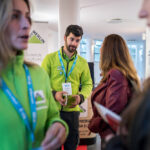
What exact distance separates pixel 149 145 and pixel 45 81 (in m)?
0.76

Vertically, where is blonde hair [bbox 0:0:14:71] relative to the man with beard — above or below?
above

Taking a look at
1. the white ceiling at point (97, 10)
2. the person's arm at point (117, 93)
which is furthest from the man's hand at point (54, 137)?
the white ceiling at point (97, 10)

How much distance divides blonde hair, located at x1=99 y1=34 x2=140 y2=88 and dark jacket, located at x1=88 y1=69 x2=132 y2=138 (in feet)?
0.27

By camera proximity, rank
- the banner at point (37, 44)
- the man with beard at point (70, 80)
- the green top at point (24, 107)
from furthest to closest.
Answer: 1. the banner at point (37, 44)
2. the man with beard at point (70, 80)
3. the green top at point (24, 107)

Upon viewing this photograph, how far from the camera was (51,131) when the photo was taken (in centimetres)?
106

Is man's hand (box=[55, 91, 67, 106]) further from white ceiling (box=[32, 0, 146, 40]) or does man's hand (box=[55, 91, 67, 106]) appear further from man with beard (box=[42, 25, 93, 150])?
white ceiling (box=[32, 0, 146, 40])

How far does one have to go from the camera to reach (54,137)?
105 cm

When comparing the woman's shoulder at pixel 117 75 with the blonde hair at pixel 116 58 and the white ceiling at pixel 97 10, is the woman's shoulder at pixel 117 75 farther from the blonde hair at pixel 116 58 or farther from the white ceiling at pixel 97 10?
the white ceiling at pixel 97 10

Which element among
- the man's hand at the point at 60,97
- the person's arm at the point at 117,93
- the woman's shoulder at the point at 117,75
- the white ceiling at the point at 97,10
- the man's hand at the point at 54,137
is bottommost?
the man's hand at the point at 60,97

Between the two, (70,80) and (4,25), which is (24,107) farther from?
(70,80)

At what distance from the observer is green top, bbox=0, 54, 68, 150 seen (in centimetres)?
95

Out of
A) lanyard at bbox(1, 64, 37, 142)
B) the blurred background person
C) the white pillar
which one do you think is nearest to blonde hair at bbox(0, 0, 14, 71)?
the blurred background person

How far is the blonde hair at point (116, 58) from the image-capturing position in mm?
1761

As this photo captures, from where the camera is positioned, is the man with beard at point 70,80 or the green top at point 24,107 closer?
the green top at point 24,107
